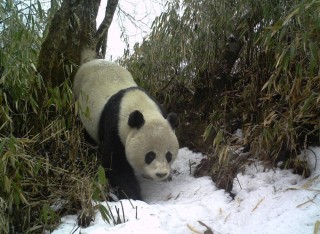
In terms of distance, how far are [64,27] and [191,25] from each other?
142 cm

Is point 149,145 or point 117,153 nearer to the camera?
point 149,145

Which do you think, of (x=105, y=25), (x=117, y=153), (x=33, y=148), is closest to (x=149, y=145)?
(x=117, y=153)

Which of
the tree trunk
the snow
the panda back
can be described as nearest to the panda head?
the snow

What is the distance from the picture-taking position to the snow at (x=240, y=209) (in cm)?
272

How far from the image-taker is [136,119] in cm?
372

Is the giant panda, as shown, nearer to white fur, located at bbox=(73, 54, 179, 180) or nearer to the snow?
white fur, located at bbox=(73, 54, 179, 180)

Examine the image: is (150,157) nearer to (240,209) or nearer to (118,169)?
(118,169)

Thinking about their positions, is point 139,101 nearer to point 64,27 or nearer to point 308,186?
point 64,27

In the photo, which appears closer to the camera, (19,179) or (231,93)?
(19,179)

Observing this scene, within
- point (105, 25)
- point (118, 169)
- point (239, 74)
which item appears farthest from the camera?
point (105, 25)

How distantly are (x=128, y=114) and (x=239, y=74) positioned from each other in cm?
148

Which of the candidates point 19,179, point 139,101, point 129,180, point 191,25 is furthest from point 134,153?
point 191,25

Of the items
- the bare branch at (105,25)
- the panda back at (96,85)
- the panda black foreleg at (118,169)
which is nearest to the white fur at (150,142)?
the panda black foreleg at (118,169)

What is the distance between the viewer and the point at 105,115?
4.16 metres
